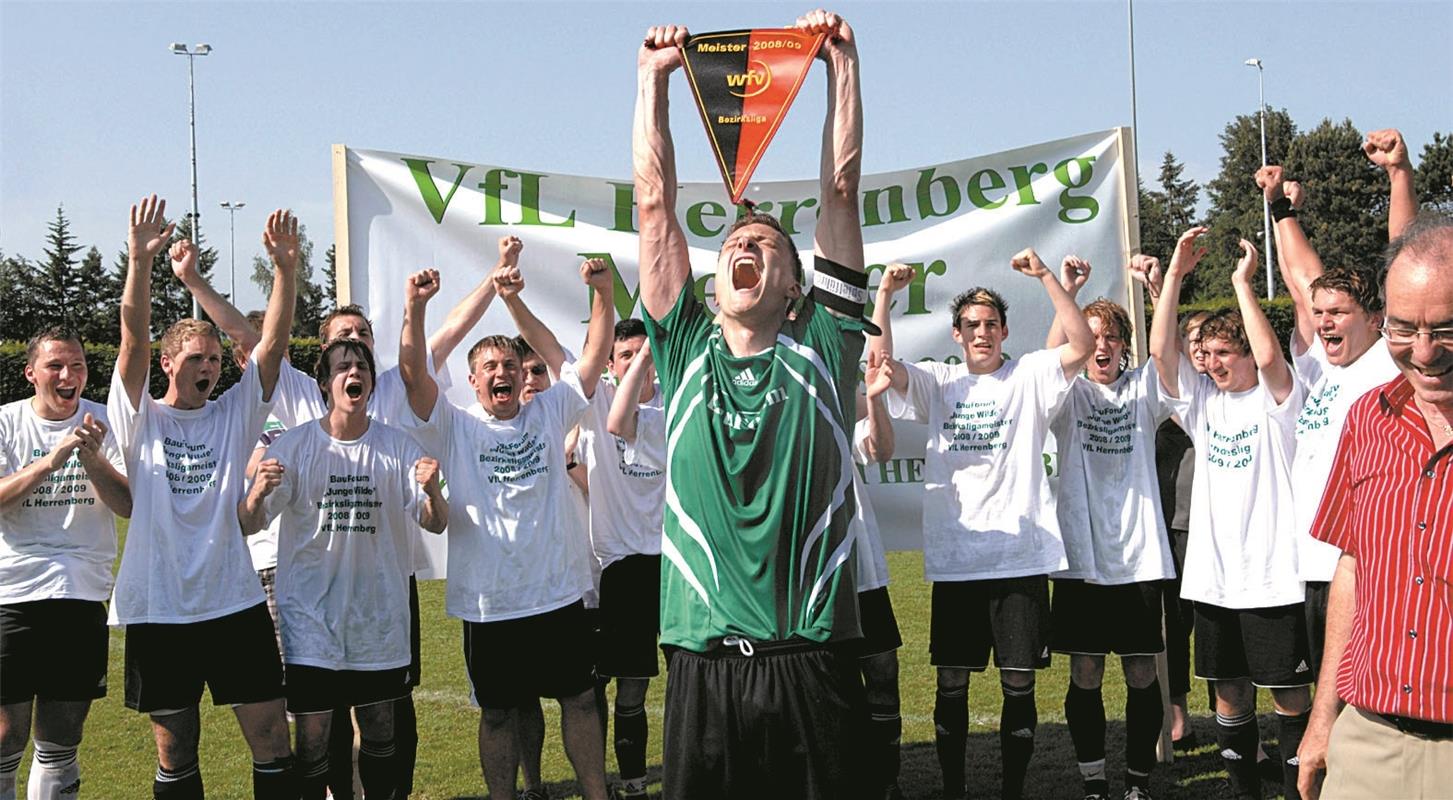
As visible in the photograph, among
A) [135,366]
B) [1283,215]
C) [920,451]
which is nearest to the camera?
[135,366]

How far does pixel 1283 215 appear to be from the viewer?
6.24 metres

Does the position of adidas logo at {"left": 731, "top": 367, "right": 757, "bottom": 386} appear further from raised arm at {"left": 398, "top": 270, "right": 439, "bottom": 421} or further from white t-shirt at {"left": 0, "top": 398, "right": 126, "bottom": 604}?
white t-shirt at {"left": 0, "top": 398, "right": 126, "bottom": 604}

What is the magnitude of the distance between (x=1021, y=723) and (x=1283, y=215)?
106 inches

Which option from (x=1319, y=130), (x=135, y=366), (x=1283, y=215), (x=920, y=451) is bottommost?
(x=920, y=451)

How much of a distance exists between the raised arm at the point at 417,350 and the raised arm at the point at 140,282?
3.45 feet

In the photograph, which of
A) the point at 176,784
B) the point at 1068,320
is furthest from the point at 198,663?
the point at 1068,320

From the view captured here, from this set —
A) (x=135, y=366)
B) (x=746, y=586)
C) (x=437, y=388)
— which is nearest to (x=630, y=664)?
(x=437, y=388)

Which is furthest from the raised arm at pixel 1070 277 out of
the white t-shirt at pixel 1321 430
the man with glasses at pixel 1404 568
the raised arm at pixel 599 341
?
the man with glasses at pixel 1404 568

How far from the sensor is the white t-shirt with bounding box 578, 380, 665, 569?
22.5 ft

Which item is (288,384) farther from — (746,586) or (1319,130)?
(1319,130)

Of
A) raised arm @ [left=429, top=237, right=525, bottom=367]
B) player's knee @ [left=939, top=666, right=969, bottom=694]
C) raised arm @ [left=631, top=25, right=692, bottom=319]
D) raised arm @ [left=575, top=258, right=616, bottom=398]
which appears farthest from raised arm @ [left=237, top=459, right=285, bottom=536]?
player's knee @ [left=939, top=666, right=969, bottom=694]

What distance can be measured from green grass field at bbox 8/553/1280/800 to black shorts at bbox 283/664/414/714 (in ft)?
4.69

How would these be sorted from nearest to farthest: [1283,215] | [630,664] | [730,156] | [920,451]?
[730,156], [1283,215], [630,664], [920,451]

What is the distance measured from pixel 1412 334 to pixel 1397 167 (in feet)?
9.16
